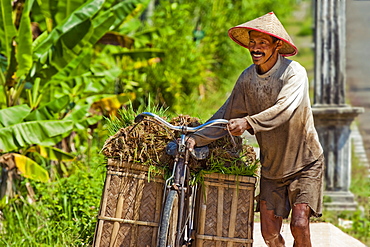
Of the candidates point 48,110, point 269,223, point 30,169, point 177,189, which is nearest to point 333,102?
point 269,223

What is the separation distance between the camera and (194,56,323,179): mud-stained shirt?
168 inches

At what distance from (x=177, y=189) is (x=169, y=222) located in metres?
0.23

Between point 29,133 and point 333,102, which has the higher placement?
point 333,102

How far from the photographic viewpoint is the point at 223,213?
427cm

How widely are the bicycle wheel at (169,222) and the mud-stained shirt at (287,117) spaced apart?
0.49 meters

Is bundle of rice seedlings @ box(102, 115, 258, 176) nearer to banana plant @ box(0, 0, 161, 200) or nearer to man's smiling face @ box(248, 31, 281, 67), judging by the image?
man's smiling face @ box(248, 31, 281, 67)

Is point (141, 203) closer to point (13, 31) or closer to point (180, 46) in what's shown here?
point (13, 31)

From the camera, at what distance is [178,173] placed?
13.5ft

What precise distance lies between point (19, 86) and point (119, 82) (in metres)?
2.71

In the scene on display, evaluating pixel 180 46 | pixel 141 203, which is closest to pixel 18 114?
pixel 141 203

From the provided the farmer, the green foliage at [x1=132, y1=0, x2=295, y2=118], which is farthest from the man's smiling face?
the green foliage at [x1=132, y1=0, x2=295, y2=118]

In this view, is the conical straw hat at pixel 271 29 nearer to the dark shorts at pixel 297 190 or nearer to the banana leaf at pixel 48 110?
the dark shorts at pixel 297 190

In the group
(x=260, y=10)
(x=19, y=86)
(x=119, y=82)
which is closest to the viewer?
(x=19, y=86)

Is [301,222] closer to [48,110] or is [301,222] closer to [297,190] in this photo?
[297,190]
